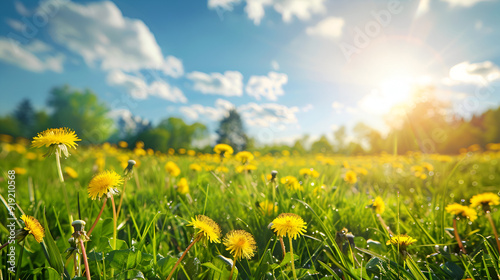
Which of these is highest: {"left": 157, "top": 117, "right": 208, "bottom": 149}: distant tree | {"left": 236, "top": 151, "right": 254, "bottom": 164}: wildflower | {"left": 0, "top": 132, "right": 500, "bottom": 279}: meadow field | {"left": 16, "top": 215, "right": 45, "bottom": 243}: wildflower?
{"left": 157, "top": 117, "right": 208, "bottom": 149}: distant tree

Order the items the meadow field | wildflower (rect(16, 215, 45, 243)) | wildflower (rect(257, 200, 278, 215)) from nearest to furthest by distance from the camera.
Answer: wildflower (rect(16, 215, 45, 243)) → the meadow field → wildflower (rect(257, 200, 278, 215))

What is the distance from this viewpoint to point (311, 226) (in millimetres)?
1417

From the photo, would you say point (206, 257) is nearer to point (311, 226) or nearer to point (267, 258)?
point (267, 258)

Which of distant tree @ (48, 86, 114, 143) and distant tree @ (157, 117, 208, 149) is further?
distant tree @ (48, 86, 114, 143)

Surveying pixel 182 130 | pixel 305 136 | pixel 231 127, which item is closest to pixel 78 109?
pixel 182 130

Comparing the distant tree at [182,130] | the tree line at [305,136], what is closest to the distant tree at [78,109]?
the tree line at [305,136]

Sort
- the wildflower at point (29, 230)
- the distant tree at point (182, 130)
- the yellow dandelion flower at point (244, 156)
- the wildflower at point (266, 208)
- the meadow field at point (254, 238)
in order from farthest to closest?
the distant tree at point (182, 130)
the yellow dandelion flower at point (244, 156)
the wildflower at point (266, 208)
the meadow field at point (254, 238)
the wildflower at point (29, 230)

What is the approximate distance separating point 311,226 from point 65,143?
1.18 metres

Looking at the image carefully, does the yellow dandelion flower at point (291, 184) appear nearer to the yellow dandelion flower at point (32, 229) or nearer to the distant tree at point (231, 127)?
the yellow dandelion flower at point (32, 229)

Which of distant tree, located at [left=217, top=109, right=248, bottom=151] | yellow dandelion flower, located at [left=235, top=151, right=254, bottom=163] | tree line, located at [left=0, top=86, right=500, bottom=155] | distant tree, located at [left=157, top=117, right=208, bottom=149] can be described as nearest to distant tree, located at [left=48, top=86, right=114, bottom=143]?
tree line, located at [left=0, top=86, right=500, bottom=155]

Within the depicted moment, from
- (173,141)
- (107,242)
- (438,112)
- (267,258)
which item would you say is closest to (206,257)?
(267,258)

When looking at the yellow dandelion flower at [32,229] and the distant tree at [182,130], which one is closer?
the yellow dandelion flower at [32,229]

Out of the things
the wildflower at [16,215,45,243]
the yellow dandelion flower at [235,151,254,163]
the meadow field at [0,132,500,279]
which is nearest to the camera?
the wildflower at [16,215,45,243]

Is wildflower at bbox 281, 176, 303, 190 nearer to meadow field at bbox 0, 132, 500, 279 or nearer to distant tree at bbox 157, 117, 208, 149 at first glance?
meadow field at bbox 0, 132, 500, 279
